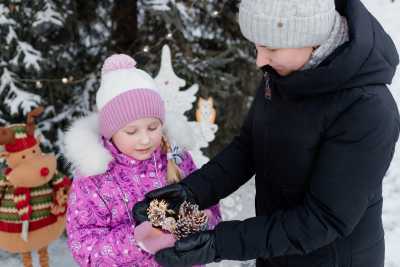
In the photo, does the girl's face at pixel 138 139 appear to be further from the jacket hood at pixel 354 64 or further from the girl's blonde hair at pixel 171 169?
the jacket hood at pixel 354 64

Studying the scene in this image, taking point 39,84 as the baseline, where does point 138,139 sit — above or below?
above

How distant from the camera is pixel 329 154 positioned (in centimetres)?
140

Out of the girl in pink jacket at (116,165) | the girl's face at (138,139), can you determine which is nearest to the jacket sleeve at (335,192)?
the girl in pink jacket at (116,165)

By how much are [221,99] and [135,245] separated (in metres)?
3.00

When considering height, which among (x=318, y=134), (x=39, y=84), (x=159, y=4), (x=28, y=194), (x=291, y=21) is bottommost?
(x=28, y=194)

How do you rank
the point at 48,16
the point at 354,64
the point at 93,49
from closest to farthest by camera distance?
the point at 354,64 < the point at 48,16 < the point at 93,49

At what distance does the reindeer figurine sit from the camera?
3023mm

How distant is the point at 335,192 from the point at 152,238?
2.21 feet

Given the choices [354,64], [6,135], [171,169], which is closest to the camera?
[354,64]

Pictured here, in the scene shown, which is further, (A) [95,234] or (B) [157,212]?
(A) [95,234]

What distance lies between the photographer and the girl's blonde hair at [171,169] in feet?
7.55

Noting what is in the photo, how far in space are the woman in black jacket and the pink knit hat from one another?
2.35 ft

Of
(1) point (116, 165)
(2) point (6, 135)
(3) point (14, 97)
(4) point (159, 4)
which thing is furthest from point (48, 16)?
(1) point (116, 165)

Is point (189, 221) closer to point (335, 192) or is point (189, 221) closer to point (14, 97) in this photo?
point (335, 192)
